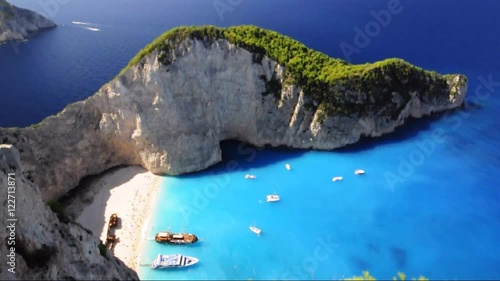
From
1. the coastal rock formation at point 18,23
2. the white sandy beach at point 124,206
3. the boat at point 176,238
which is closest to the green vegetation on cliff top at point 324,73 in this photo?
the white sandy beach at point 124,206

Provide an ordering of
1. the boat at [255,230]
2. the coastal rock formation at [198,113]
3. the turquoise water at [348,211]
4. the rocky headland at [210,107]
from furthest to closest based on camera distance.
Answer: the rocky headland at [210,107], the coastal rock formation at [198,113], the boat at [255,230], the turquoise water at [348,211]

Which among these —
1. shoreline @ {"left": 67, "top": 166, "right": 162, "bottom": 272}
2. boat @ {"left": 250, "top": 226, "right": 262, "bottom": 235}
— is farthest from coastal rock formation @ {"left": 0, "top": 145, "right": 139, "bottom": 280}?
boat @ {"left": 250, "top": 226, "right": 262, "bottom": 235}

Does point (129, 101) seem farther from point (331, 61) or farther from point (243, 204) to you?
point (331, 61)

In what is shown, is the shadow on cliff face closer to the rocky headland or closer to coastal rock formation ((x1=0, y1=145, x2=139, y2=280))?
the rocky headland

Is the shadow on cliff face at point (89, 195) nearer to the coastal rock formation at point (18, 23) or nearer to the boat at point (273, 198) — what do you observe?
the boat at point (273, 198)

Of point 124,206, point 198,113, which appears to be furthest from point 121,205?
point 198,113

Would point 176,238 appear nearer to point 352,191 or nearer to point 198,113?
point 198,113
